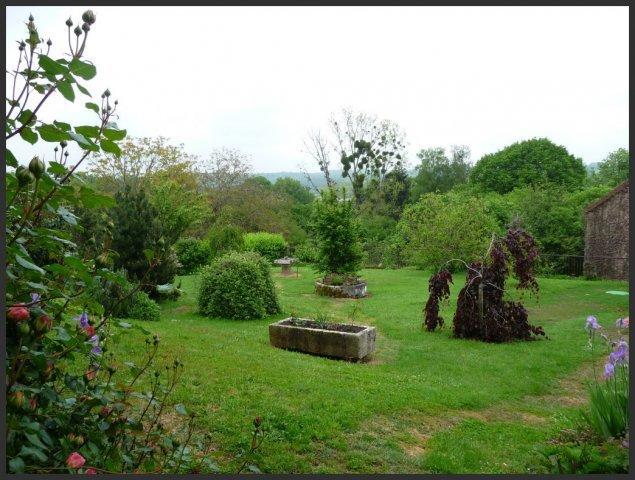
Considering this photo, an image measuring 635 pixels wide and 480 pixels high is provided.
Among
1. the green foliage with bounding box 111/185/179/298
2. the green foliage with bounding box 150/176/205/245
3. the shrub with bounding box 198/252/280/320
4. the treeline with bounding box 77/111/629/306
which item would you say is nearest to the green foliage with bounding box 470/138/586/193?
the treeline with bounding box 77/111/629/306

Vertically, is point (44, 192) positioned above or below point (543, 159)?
below

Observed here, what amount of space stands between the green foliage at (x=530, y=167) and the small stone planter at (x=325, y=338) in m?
35.1

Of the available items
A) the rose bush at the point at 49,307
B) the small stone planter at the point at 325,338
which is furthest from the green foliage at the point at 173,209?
the rose bush at the point at 49,307

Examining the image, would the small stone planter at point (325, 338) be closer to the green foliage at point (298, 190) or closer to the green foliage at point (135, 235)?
the green foliage at point (135, 235)

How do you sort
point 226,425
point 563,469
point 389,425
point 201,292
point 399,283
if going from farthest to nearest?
point 399,283 < point 201,292 < point 389,425 < point 226,425 < point 563,469

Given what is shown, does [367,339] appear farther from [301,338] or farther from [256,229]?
[256,229]

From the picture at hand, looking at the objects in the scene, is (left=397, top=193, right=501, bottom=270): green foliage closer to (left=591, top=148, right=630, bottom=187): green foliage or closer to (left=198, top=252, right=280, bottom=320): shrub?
(left=198, top=252, right=280, bottom=320): shrub

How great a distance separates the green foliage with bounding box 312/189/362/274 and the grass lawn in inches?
216

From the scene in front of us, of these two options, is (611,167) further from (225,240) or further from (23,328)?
(23,328)

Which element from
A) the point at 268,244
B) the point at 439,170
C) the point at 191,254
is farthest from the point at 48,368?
the point at 439,170

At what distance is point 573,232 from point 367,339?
19.8 meters

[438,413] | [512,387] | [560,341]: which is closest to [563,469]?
[438,413]

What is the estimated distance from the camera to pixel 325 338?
319 inches

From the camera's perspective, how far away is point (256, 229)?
30.5 meters
